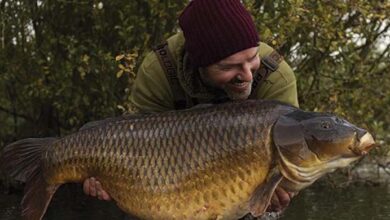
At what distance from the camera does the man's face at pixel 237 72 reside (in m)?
2.57

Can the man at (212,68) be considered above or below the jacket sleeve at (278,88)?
above

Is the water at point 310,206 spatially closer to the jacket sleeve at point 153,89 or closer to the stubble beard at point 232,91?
the jacket sleeve at point 153,89

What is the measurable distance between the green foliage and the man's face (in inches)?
70.0

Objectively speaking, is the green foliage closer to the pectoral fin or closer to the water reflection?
the water reflection

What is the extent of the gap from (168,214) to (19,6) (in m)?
2.84

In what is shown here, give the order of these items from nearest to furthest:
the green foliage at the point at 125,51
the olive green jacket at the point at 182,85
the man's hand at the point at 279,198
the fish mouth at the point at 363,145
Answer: the fish mouth at the point at 363,145
the man's hand at the point at 279,198
the olive green jacket at the point at 182,85
the green foliage at the point at 125,51

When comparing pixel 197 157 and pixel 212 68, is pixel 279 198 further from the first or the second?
pixel 212 68

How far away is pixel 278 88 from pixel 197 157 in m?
0.59

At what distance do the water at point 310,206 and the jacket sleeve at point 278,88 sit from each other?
1.97 metres

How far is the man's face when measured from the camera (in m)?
2.57

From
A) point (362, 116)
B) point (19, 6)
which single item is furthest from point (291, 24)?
point (19, 6)

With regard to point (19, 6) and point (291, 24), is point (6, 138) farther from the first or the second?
point (291, 24)

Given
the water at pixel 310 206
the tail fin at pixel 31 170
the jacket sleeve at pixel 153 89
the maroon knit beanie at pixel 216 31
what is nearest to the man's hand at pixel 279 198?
the maroon knit beanie at pixel 216 31

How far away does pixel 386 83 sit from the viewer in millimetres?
5066
